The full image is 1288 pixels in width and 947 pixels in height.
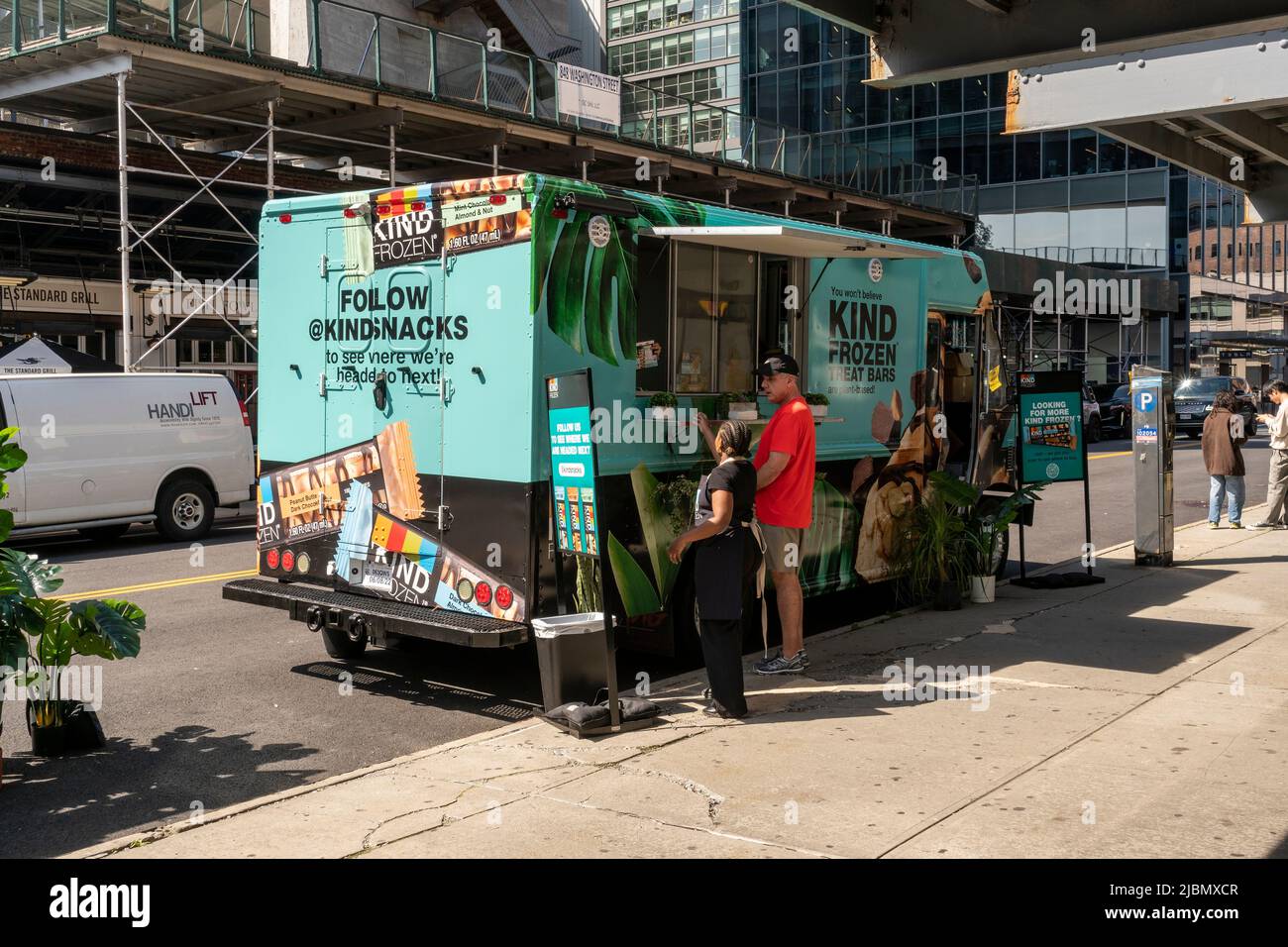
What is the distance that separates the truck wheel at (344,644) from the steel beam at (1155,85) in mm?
5504

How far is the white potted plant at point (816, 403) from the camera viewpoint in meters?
9.31

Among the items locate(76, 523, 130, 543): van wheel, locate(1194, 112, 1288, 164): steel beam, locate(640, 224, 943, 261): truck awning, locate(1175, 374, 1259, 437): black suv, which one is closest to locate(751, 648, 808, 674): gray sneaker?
locate(640, 224, 943, 261): truck awning

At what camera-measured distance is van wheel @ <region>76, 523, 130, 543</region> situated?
52.5 feet

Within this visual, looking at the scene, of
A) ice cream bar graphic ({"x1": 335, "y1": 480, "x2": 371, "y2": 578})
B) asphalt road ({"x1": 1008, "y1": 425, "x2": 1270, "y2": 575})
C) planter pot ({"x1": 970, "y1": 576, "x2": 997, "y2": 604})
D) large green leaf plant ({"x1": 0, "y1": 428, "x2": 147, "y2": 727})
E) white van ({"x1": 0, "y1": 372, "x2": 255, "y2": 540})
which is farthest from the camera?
asphalt road ({"x1": 1008, "y1": 425, "x2": 1270, "y2": 575})

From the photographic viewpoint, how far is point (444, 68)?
2417cm

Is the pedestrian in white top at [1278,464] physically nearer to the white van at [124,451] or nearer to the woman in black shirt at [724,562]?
the woman in black shirt at [724,562]

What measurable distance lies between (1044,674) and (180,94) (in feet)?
62.1

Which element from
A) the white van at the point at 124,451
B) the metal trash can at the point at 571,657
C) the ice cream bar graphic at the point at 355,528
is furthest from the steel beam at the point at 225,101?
the metal trash can at the point at 571,657

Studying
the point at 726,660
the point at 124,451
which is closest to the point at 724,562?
the point at 726,660

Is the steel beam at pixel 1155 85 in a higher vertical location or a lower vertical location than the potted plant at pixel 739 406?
higher

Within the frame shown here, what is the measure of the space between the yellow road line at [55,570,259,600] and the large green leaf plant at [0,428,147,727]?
5.13m

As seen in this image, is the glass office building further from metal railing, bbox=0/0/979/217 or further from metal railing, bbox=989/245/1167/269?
metal railing, bbox=0/0/979/217

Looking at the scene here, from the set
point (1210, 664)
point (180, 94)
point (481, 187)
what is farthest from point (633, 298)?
point (180, 94)

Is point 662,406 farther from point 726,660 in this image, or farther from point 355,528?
point 355,528
